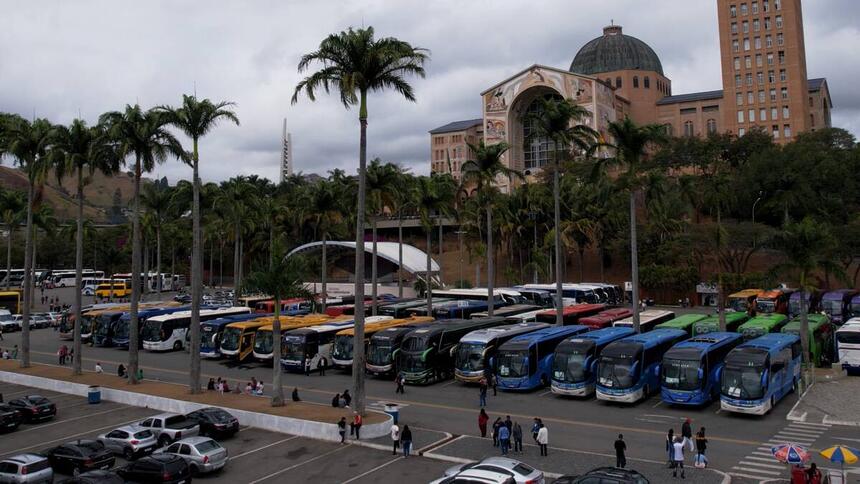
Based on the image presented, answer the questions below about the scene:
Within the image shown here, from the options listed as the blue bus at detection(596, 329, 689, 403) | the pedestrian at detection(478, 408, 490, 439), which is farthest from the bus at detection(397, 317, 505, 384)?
the pedestrian at detection(478, 408, 490, 439)

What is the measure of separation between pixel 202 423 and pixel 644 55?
405 ft

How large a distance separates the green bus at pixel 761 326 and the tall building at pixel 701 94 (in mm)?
59420

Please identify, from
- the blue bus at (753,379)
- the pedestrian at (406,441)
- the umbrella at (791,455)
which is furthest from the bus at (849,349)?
the pedestrian at (406,441)

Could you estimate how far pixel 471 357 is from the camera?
33250 millimetres

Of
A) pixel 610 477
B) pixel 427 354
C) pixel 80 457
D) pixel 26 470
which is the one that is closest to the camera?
pixel 610 477

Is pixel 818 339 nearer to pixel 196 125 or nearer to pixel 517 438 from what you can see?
pixel 517 438

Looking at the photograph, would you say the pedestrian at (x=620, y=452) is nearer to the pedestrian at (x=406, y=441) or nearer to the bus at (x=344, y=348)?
the pedestrian at (x=406, y=441)

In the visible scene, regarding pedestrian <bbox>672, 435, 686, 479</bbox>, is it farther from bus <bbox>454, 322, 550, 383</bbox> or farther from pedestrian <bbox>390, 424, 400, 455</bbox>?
bus <bbox>454, 322, 550, 383</bbox>

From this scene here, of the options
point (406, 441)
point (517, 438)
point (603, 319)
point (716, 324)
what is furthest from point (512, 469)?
point (603, 319)

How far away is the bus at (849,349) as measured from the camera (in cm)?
3278

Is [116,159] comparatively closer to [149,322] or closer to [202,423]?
[149,322]

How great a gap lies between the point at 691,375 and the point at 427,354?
13137 mm

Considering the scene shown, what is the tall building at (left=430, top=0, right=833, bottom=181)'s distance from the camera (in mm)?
106125

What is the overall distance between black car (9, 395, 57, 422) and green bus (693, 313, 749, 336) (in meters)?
33.9
